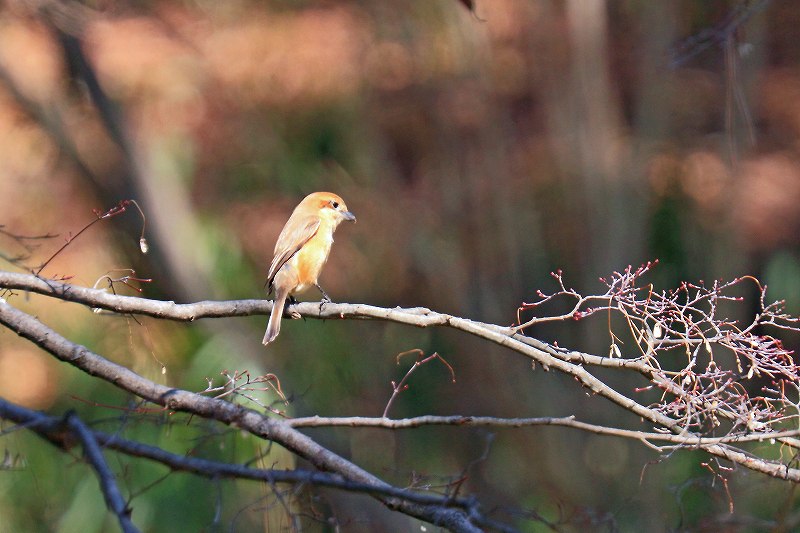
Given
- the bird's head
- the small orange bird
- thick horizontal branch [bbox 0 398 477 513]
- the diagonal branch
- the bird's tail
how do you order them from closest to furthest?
1. the diagonal branch
2. thick horizontal branch [bbox 0 398 477 513]
3. the bird's tail
4. the small orange bird
5. the bird's head

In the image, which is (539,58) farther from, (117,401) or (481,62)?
(117,401)

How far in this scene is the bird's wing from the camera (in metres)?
3.58

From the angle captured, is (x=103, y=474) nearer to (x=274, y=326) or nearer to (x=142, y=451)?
(x=142, y=451)

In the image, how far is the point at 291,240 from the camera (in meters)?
3.66

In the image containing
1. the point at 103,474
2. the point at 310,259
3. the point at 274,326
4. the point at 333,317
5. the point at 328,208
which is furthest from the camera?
the point at 328,208

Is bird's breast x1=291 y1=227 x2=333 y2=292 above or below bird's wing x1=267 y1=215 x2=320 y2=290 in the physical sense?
below

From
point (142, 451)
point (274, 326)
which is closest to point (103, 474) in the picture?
point (142, 451)

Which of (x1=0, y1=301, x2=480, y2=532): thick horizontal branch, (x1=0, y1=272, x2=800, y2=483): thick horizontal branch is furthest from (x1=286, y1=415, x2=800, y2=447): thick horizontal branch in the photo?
(x1=0, y1=301, x2=480, y2=532): thick horizontal branch

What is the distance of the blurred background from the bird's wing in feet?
3.55

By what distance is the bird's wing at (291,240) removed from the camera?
141 inches

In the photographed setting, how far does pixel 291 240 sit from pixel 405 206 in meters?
2.37

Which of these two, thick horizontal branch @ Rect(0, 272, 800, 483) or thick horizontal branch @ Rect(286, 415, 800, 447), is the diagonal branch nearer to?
thick horizontal branch @ Rect(0, 272, 800, 483)

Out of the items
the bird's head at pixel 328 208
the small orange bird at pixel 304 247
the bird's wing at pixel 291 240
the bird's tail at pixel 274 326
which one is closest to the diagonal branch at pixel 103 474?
the bird's tail at pixel 274 326

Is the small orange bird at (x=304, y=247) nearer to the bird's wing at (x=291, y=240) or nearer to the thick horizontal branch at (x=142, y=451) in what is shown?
the bird's wing at (x=291, y=240)
